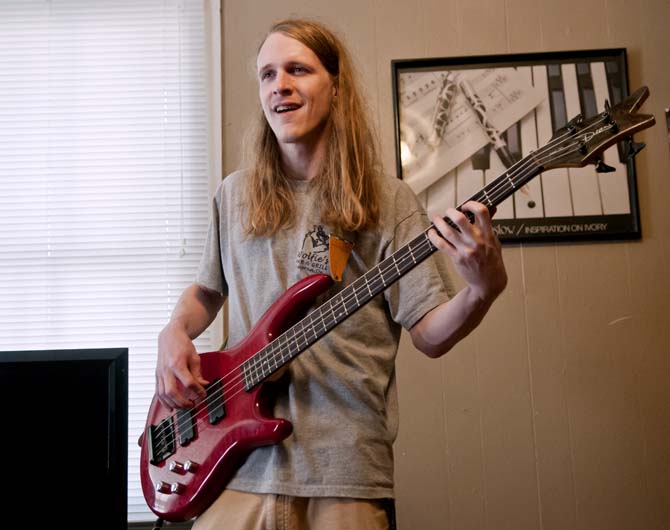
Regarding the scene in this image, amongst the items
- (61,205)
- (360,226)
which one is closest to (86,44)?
(61,205)

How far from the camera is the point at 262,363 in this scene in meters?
1.17

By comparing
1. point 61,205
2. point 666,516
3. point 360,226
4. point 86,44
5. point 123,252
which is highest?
point 86,44

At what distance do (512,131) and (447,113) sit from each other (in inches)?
8.2

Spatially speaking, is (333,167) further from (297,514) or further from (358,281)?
(297,514)

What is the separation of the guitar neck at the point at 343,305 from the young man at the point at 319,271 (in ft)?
0.17

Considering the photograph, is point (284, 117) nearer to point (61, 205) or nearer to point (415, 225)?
point (415, 225)

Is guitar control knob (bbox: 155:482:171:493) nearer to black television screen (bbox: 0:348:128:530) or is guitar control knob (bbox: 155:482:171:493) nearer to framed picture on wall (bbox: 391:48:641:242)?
black television screen (bbox: 0:348:128:530)

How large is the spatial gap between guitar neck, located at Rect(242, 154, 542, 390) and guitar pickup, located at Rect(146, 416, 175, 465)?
0.75 ft

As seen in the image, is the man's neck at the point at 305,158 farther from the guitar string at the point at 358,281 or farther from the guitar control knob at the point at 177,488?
the guitar control knob at the point at 177,488

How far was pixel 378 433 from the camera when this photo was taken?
1.13 meters

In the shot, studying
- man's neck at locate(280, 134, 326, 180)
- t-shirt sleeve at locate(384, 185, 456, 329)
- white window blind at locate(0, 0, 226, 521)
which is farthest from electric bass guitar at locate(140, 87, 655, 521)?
white window blind at locate(0, 0, 226, 521)

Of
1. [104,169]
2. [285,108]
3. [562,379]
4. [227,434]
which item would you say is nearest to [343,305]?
[227,434]

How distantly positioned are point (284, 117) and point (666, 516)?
1534 millimetres

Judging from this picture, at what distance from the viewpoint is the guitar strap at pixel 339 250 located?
1192 mm
